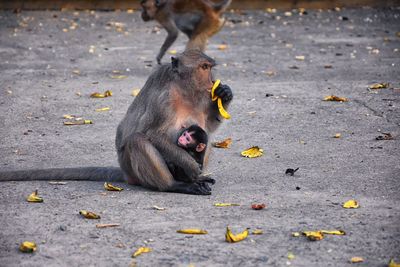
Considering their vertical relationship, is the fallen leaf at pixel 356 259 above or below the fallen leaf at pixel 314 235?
above

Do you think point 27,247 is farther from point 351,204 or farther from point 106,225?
point 351,204

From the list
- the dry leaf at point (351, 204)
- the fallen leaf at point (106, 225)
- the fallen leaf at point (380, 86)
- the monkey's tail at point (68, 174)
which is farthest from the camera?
the fallen leaf at point (380, 86)

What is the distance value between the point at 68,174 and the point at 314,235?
2051 millimetres

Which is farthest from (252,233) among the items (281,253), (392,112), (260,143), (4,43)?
(4,43)

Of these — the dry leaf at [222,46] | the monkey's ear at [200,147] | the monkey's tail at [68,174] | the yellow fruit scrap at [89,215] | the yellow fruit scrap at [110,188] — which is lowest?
the dry leaf at [222,46]

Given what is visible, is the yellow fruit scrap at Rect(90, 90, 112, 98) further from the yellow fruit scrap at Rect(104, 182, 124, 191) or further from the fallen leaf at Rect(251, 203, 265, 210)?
the fallen leaf at Rect(251, 203, 265, 210)

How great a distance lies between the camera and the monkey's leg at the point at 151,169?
5.36 metres

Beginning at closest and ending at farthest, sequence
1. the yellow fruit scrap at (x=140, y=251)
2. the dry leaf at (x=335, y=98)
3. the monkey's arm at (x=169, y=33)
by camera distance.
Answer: the yellow fruit scrap at (x=140, y=251) → the dry leaf at (x=335, y=98) → the monkey's arm at (x=169, y=33)

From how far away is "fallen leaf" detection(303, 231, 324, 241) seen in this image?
436cm

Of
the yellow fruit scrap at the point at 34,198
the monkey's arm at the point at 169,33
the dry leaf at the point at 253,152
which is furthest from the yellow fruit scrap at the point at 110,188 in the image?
the monkey's arm at the point at 169,33

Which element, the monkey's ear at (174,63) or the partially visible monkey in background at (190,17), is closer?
the monkey's ear at (174,63)

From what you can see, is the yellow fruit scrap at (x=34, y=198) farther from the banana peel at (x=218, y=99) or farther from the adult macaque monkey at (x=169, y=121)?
the banana peel at (x=218, y=99)

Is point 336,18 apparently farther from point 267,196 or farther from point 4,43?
point 267,196

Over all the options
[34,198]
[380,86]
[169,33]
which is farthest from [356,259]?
[169,33]
